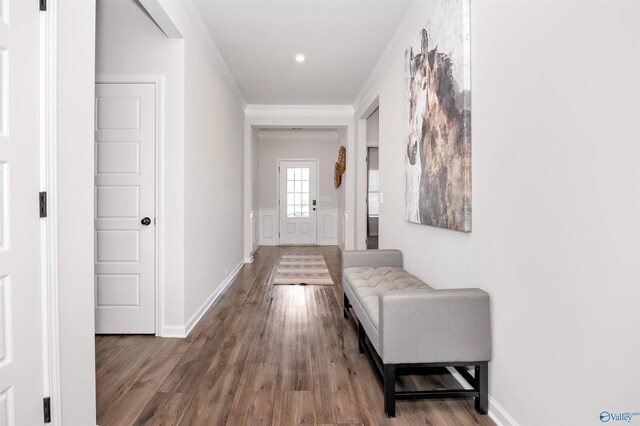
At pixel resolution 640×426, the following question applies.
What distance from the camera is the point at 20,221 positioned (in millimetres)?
1299

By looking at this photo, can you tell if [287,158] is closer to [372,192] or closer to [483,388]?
[372,192]

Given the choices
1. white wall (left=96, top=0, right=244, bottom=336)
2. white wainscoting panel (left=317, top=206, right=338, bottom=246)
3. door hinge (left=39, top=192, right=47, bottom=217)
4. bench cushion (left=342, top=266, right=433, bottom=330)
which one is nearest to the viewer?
door hinge (left=39, top=192, right=47, bottom=217)

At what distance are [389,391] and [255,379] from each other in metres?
0.85

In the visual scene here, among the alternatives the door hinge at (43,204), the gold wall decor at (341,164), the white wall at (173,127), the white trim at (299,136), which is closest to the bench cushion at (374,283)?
the white wall at (173,127)

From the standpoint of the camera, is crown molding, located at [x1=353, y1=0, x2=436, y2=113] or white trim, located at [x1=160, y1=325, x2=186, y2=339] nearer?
crown molding, located at [x1=353, y1=0, x2=436, y2=113]

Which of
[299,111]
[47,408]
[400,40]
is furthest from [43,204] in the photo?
[299,111]

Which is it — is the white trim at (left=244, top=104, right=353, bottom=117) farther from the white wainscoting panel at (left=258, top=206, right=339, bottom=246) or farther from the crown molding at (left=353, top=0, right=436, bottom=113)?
the white wainscoting panel at (left=258, top=206, right=339, bottom=246)

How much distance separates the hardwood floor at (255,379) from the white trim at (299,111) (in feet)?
12.5

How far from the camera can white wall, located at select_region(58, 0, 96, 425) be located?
149 cm

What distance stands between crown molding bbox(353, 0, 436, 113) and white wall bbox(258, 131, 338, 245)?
375 centimetres

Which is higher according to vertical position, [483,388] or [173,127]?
[173,127]

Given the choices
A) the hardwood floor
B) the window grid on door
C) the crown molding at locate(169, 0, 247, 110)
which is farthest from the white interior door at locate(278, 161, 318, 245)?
the hardwood floor

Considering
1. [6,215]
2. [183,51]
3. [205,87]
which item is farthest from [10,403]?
[205,87]

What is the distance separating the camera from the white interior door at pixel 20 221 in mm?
1235
